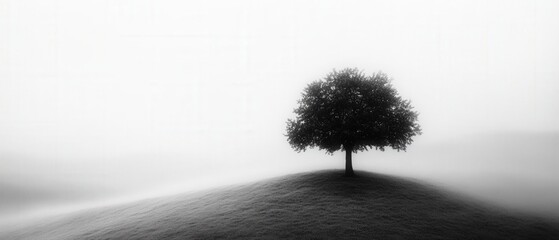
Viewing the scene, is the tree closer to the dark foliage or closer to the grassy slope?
the dark foliage

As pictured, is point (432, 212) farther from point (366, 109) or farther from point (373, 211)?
point (366, 109)

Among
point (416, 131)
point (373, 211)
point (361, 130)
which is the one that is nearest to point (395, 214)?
point (373, 211)

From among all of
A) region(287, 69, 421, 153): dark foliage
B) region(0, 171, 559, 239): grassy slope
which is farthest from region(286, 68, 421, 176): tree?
region(0, 171, 559, 239): grassy slope

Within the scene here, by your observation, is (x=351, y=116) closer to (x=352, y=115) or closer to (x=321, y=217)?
(x=352, y=115)

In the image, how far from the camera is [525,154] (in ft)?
591

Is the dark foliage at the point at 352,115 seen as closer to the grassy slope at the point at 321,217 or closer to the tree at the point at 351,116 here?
the tree at the point at 351,116

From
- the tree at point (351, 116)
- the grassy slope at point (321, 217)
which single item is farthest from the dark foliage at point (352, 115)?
the grassy slope at point (321, 217)

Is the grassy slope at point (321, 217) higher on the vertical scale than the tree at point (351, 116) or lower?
lower

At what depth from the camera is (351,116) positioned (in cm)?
4628

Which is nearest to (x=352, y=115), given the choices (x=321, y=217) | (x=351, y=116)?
(x=351, y=116)

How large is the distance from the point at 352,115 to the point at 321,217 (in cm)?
1841

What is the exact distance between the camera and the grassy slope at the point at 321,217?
3071 cm

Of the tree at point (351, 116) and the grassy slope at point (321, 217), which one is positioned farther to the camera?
the tree at point (351, 116)

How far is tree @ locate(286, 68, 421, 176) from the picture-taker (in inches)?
1828
